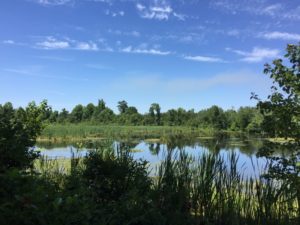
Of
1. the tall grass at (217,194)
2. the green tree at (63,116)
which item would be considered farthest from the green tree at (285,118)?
the green tree at (63,116)

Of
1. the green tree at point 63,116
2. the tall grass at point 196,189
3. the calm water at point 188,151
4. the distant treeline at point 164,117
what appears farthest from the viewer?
the green tree at point 63,116

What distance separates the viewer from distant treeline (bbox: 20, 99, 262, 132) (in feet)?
176

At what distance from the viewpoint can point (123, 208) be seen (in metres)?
3.63

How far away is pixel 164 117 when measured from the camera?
2489 inches

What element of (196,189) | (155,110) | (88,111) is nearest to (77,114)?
(88,111)

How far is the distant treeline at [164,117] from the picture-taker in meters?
53.7

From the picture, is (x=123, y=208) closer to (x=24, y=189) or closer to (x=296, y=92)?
(x=24, y=189)

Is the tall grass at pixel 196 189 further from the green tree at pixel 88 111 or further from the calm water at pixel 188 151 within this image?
the green tree at pixel 88 111

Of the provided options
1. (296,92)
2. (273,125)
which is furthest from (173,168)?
(296,92)

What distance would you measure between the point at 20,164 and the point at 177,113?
59743 millimetres

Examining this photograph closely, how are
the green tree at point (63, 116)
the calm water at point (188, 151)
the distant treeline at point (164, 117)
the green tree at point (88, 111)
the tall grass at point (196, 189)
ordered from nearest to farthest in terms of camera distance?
the tall grass at point (196, 189) → the calm water at point (188, 151) → the distant treeline at point (164, 117) → the green tree at point (63, 116) → the green tree at point (88, 111)

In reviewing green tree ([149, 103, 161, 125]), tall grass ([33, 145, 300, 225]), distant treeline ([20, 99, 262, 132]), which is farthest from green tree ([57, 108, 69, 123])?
tall grass ([33, 145, 300, 225])

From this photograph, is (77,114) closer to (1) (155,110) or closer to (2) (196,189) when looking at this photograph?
(1) (155,110)

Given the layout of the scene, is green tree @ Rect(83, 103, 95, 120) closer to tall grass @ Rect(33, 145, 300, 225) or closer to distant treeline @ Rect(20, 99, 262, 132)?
distant treeline @ Rect(20, 99, 262, 132)
